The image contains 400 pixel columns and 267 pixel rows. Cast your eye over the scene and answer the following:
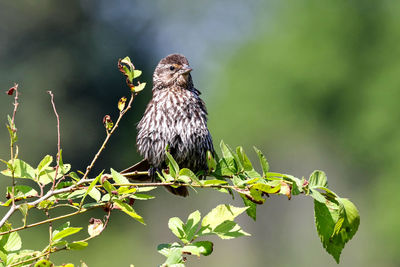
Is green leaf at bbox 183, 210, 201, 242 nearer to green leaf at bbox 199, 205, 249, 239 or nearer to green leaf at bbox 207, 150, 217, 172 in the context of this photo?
green leaf at bbox 199, 205, 249, 239

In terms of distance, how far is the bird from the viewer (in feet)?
13.2

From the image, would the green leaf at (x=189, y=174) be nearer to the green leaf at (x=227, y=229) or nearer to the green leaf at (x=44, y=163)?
the green leaf at (x=227, y=229)

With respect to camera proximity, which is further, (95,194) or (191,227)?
(95,194)

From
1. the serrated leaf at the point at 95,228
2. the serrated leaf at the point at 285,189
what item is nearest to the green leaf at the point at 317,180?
the serrated leaf at the point at 285,189

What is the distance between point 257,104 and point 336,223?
2813cm

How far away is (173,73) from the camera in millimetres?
4469

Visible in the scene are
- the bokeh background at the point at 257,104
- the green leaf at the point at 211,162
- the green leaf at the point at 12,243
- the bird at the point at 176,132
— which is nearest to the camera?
the green leaf at the point at 12,243

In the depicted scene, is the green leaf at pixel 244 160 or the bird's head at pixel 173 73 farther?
the bird's head at pixel 173 73

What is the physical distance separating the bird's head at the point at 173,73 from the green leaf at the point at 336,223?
2229mm

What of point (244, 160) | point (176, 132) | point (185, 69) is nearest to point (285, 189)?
point (244, 160)

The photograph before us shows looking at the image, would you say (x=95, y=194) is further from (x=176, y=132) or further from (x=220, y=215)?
(x=176, y=132)

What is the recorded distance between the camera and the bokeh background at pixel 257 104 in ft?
73.3

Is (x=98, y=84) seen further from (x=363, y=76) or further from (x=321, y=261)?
(x=363, y=76)

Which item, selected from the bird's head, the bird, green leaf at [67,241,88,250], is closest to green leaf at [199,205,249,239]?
green leaf at [67,241,88,250]
